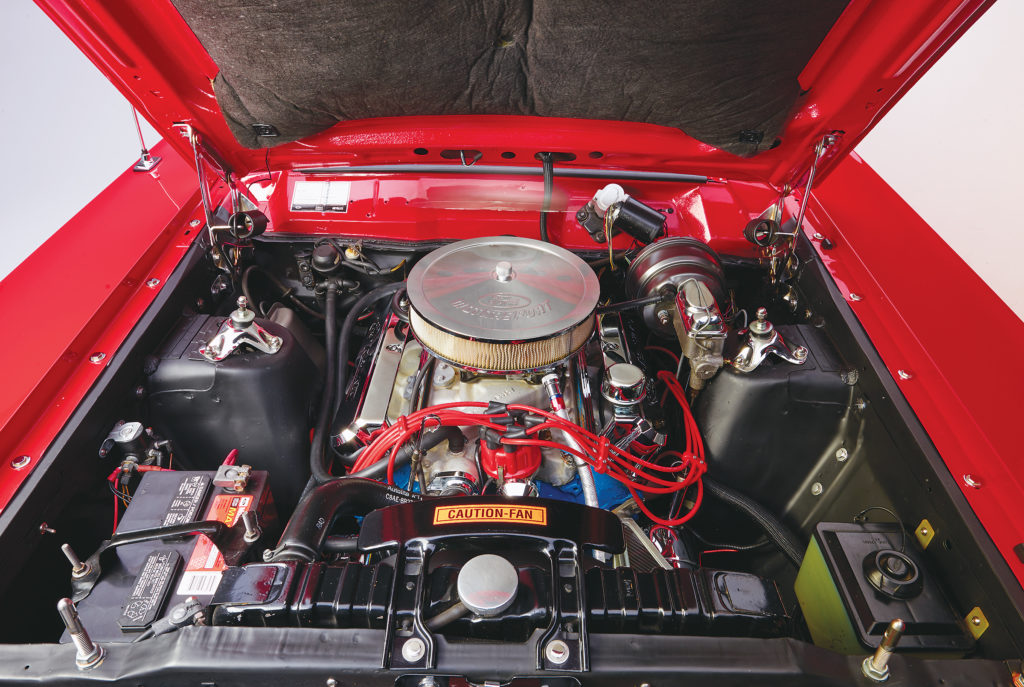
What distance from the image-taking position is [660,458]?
1412 mm

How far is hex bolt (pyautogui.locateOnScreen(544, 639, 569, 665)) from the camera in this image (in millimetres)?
770

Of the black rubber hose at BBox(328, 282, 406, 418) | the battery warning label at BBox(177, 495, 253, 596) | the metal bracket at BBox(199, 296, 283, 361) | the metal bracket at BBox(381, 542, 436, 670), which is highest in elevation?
the black rubber hose at BBox(328, 282, 406, 418)

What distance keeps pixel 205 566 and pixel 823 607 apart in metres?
1.03

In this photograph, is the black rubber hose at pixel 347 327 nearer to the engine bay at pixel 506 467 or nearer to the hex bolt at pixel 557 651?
the engine bay at pixel 506 467

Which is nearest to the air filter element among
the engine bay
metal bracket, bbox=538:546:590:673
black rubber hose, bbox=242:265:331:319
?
the engine bay

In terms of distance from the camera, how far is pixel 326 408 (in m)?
1.42

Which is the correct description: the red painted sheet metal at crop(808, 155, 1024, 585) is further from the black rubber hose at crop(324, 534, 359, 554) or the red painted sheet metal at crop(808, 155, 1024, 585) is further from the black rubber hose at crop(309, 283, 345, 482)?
the black rubber hose at crop(309, 283, 345, 482)

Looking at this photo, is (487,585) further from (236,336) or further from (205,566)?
(236,336)

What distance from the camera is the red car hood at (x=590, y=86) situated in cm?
111

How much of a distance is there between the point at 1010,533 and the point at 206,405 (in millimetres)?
1511

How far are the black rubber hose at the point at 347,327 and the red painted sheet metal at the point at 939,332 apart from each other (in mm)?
1121

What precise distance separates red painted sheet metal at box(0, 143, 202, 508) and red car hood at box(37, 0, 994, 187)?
241 millimetres

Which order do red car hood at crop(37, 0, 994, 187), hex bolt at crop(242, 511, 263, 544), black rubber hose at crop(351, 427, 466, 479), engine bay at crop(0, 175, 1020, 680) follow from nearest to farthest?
engine bay at crop(0, 175, 1020, 680)
hex bolt at crop(242, 511, 263, 544)
red car hood at crop(37, 0, 994, 187)
black rubber hose at crop(351, 427, 466, 479)

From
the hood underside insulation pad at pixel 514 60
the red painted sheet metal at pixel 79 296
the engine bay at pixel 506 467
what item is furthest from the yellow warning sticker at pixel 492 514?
the hood underside insulation pad at pixel 514 60
